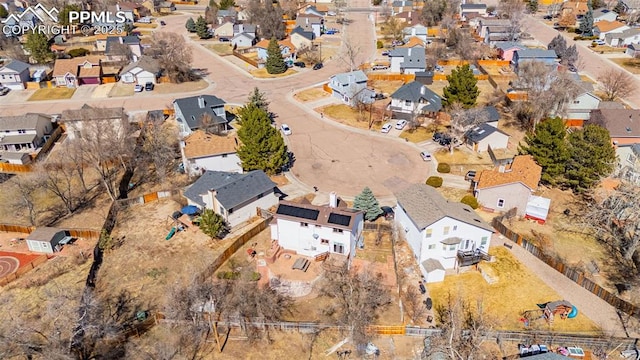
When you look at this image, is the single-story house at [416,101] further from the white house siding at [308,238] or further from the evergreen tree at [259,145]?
the white house siding at [308,238]

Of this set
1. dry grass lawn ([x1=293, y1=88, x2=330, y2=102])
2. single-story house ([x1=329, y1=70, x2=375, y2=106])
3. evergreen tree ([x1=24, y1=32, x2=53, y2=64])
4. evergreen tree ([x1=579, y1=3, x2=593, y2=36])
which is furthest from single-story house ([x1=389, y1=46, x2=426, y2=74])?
evergreen tree ([x1=24, y1=32, x2=53, y2=64])

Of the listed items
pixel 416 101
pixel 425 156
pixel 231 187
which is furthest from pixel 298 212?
pixel 416 101

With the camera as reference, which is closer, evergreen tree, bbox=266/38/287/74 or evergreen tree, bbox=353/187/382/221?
evergreen tree, bbox=353/187/382/221

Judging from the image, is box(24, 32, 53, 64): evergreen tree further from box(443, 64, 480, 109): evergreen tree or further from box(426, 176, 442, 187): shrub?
box(426, 176, 442, 187): shrub

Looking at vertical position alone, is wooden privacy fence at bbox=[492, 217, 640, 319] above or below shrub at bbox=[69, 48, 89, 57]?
below

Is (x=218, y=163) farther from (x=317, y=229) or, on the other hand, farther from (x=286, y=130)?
(x=317, y=229)

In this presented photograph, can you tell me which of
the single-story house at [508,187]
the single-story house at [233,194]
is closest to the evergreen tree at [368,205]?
the single-story house at [233,194]

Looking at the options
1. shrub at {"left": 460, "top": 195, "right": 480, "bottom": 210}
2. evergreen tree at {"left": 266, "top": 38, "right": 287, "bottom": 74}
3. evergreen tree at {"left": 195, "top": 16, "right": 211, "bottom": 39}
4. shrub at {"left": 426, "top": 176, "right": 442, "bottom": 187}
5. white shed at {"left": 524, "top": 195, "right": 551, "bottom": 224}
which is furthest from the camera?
evergreen tree at {"left": 195, "top": 16, "right": 211, "bottom": 39}
